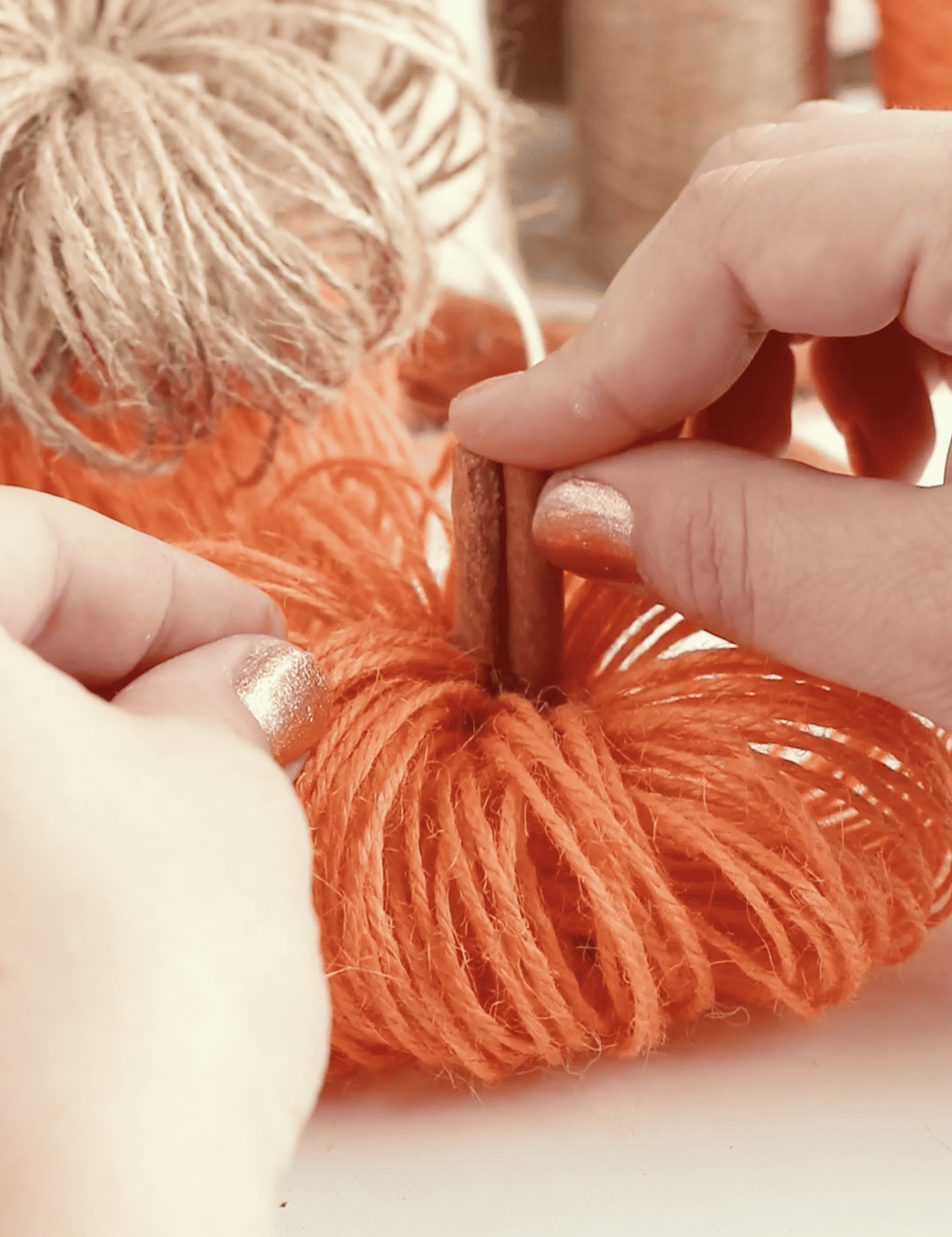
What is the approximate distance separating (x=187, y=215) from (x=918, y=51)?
73 centimetres

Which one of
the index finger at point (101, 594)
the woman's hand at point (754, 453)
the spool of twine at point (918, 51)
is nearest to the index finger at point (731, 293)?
the woman's hand at point (754, 453)

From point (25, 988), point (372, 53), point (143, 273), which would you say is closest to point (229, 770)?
point (25, 988)

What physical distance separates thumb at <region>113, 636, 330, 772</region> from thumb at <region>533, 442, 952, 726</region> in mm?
118

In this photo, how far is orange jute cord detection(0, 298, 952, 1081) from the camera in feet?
1.40

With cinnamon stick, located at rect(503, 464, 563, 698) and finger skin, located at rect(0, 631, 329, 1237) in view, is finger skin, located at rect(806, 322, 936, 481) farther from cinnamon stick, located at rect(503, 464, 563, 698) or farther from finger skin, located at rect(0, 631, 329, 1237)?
finger skin, located at rect(0, 631, 329, 1237)

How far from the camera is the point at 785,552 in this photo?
15.8 inches

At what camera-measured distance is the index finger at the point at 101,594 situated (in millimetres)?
310

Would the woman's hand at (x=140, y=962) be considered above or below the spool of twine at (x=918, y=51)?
below

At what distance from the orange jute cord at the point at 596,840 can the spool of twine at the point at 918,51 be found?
72 centimetres

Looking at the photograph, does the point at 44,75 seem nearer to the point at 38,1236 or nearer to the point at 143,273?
the point at 143,273

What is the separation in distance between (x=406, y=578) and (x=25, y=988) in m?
0.34

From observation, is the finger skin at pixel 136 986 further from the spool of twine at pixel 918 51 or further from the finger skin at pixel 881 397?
the spool of twine at pixel 918 51

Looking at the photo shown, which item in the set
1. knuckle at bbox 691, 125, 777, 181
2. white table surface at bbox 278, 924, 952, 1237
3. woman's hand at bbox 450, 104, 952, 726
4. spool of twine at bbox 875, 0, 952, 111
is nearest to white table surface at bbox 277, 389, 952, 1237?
white table surface at bbox 278, 924, 952, 1237

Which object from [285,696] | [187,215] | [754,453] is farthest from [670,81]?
[285,696]
